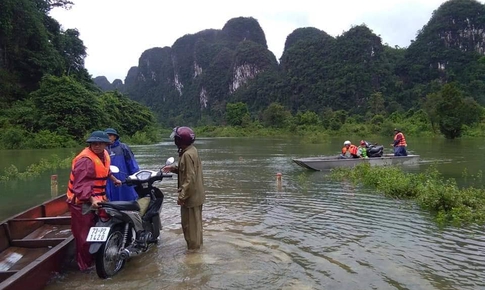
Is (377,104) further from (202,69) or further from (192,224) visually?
(202,69)

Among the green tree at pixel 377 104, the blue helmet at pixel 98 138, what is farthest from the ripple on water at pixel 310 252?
the green tree at pixel 377 104

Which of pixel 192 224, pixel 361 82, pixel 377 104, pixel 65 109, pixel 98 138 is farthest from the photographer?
pixel 361 82

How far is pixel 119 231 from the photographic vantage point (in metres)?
4.69

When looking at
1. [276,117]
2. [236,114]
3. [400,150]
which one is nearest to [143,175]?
[400,150]

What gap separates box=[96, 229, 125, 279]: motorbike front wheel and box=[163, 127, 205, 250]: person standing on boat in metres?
0.86

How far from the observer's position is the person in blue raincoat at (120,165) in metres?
5.43

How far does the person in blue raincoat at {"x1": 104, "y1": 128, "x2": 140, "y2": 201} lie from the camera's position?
5.43 metres

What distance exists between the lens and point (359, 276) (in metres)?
4.65

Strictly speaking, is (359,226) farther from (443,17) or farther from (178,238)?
(443,17)

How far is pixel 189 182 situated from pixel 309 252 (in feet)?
6.32

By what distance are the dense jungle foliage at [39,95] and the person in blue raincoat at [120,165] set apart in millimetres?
24033

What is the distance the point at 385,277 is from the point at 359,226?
7.69 ft

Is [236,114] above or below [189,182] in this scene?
above

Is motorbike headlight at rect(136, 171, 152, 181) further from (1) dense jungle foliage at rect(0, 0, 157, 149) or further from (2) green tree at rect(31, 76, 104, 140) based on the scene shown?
(2) green tree at rect(31, 76, 104, 140)
